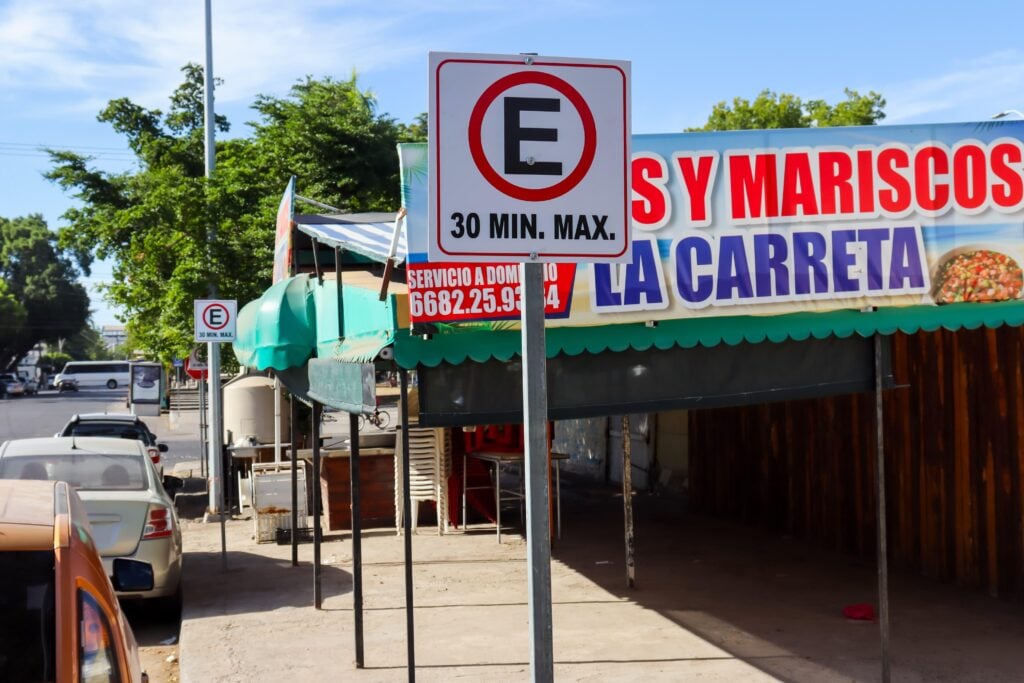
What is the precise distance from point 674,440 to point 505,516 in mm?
3320

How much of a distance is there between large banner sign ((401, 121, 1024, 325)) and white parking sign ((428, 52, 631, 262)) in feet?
10.8

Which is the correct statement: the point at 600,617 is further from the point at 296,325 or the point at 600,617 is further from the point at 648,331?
the point at 648,331

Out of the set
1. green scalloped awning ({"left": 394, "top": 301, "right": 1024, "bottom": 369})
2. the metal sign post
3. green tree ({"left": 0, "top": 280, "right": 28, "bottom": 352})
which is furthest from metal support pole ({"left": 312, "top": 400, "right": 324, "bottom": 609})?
green tree ({"left": 0, "top": 280, "right": 28, "bottom": 352})

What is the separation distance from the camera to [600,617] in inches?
374

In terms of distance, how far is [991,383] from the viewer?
9375 millimetres

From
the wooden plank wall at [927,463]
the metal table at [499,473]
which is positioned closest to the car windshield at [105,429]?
the metal table at [499,473]

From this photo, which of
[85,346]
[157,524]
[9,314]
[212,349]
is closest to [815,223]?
[157,524]

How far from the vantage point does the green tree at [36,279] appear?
103 meters

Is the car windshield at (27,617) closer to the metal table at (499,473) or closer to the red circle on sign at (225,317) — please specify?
the red circle on sign at (225,317)

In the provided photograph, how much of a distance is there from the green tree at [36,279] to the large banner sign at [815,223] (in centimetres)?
10272

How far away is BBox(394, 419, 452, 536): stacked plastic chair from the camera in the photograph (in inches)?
561

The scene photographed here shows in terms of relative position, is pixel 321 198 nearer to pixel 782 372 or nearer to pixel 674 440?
pixel 674 440

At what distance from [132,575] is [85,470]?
5.75m

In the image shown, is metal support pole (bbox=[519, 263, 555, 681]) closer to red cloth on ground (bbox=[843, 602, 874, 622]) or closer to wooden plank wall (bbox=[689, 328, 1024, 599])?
red cloth on ground (bbox=[843, 602, 874, 622])
